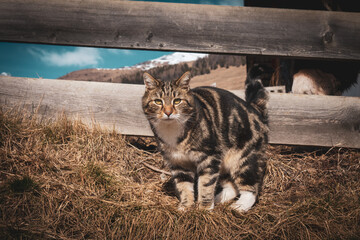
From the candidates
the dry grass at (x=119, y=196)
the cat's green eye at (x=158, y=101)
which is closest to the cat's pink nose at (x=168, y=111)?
the cat's green eye at (x=158, y=101)

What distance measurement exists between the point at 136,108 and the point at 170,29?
3.16 feet

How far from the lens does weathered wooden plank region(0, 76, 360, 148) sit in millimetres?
2770

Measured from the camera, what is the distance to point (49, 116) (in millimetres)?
2746

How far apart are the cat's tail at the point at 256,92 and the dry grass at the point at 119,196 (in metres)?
0.62

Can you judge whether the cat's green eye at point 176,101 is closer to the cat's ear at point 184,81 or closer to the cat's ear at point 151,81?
the cat's ear at point 184,81


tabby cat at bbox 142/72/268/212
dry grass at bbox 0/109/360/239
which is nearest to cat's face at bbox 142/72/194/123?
tabby cat at bbox 142/72/268/212

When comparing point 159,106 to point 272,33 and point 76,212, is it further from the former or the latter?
point 272,33

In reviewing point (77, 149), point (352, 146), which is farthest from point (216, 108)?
point (352, 146)

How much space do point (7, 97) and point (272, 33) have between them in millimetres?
3050

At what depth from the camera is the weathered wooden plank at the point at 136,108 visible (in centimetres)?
277

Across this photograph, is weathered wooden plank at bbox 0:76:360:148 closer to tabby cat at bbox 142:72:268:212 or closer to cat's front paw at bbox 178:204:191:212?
tabby cat at bbox 142:72:268:212

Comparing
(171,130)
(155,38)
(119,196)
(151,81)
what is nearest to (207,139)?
(171,130)

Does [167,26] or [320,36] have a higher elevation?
[167,26]

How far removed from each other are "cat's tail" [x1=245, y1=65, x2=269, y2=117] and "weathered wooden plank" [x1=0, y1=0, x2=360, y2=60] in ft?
1.00
